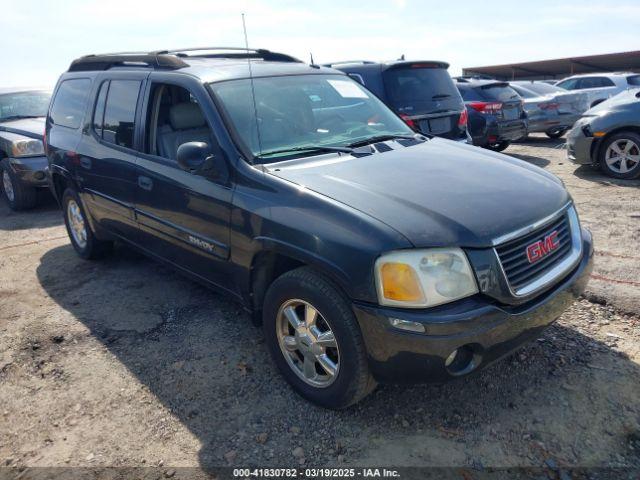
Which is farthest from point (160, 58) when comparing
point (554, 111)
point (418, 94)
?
point (554, 111)

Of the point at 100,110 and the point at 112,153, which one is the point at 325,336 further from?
the point at 100,110

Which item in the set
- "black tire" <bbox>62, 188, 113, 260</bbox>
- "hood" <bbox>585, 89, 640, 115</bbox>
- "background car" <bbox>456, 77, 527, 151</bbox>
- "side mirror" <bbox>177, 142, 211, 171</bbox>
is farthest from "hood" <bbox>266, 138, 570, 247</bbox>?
"background car" <bbox>456, 77, 527, 151</bbox>

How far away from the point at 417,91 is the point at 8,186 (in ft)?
20.2

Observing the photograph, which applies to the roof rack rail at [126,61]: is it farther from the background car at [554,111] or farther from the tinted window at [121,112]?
the background car at [554,111]

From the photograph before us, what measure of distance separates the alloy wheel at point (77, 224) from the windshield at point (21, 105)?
175 inches

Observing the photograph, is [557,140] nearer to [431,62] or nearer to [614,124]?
[614,124]

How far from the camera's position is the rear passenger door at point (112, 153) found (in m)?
3.91

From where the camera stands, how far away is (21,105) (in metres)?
8.80

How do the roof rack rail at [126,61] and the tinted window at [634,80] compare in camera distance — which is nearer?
the roof rack rail at [126,61]

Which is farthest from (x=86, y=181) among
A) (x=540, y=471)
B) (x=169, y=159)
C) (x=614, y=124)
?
(x=614, y=124)

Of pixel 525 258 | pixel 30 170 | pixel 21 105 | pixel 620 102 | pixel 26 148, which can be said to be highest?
pixel 21 105

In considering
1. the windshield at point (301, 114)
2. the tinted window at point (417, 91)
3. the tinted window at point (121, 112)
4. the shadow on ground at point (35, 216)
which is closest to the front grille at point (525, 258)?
the windshield at point (301, 114)

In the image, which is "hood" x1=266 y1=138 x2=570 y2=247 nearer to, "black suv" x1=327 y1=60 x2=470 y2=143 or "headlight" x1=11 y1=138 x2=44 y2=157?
"black suv" x1=327 y1=60 x2=470 y2=143

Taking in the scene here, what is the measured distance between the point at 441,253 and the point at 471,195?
51cm
